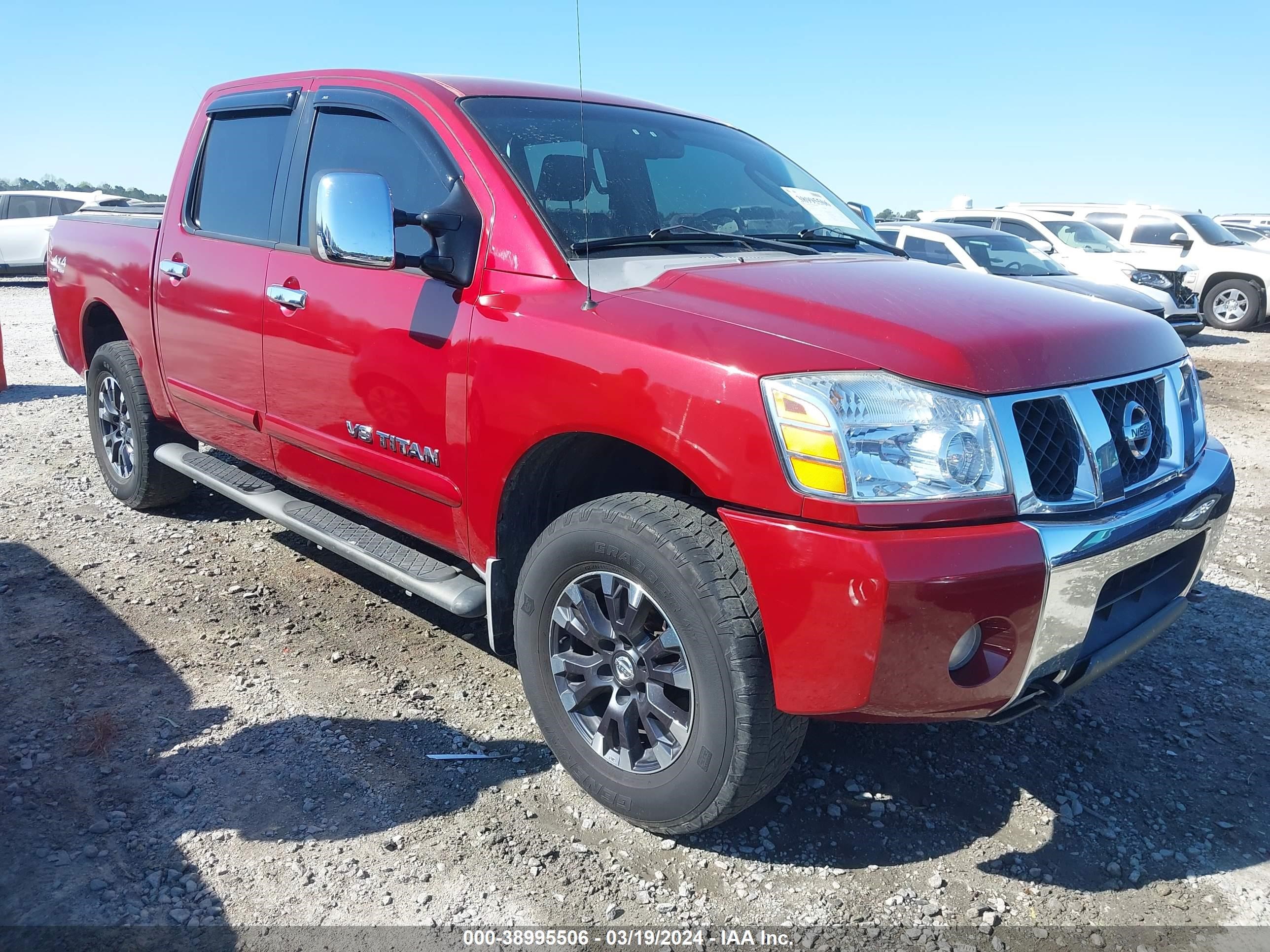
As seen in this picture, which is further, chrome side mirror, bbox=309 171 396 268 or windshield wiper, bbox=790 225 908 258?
windshield wiper, bbox=790 225 908 258

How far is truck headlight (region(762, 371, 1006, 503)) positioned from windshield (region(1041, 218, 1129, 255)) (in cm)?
1196

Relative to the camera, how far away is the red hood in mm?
2145

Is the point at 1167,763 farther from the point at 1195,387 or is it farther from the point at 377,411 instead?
the point at 377,411

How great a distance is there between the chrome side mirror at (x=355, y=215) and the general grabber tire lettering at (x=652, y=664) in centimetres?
99

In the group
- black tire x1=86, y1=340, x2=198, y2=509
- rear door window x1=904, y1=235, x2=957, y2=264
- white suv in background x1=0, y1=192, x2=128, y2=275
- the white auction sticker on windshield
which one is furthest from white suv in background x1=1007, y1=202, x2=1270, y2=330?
white suv in background x1=0, y1=192, x2=128, y2=275

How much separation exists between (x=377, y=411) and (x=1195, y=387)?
8.48 ft

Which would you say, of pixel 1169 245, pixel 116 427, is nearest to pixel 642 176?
pixel 116 427

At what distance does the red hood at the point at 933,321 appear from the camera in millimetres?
A: 2145

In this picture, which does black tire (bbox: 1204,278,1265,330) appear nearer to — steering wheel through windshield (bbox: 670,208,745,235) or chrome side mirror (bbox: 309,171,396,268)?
steering wheel through windshield (bbox: 670,208,745,235)

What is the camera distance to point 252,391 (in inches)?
145

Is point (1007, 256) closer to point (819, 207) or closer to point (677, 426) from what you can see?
point (819, 207)


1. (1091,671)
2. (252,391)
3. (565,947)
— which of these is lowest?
(565,947)

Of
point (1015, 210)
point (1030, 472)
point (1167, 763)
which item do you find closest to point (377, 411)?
point (1030, 472)

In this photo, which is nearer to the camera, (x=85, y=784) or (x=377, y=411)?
(x=85, y=784)
